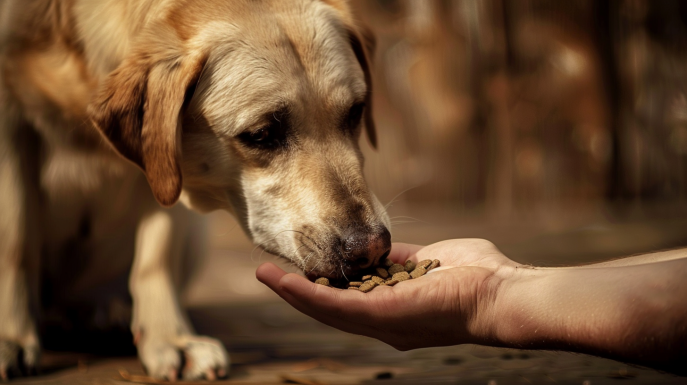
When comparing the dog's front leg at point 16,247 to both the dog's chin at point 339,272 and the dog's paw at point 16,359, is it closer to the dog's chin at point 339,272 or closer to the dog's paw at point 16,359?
the dog's paw at point 16,359

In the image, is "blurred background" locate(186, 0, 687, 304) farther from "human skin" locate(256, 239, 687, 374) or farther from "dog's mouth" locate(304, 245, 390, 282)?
"human skin" locate(256, 239, 687, 374)

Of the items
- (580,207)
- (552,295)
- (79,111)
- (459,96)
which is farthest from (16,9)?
(580,207)

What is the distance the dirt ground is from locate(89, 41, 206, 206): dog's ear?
0.41 metres

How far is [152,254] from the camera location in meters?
2.49

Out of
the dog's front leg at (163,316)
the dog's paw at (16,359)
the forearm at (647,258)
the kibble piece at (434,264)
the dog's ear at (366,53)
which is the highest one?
the dog's ear at (366,53)

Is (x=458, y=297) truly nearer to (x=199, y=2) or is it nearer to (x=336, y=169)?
(x=336, y=169)

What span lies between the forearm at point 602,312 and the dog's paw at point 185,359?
93 centimetres

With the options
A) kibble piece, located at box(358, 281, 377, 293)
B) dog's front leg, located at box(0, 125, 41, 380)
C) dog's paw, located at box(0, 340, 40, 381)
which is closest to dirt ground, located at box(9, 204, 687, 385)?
dog's paw, located at box(0, 340, 40, 381)

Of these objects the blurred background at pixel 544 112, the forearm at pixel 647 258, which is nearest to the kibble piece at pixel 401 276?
the forearm at pixel 647 258

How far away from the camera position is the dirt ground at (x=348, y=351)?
2.12 metres

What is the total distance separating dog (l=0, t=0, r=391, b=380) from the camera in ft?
6.94

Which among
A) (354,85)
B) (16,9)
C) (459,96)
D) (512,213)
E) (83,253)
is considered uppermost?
(459,96)

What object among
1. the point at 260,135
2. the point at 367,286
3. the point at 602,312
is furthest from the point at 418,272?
the point at 260,135

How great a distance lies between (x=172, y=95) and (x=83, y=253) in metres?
0.97
